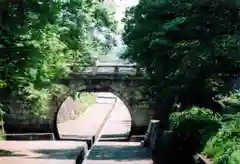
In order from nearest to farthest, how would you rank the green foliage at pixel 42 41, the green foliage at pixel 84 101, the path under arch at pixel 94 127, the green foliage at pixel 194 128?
the green foliage at pixel 194 128, the green foliage at pixel 42 41, the path under arch at pixel 94 127, the green foliage at pixel 84 101

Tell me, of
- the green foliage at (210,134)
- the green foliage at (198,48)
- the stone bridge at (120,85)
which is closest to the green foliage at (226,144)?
the green foliage at (210,134)

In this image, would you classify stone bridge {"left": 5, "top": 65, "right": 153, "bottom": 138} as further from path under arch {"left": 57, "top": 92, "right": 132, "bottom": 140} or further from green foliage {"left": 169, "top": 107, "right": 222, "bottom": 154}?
green foliage {"left": 169, "top": 107, "right": 222, "bottom": 154}

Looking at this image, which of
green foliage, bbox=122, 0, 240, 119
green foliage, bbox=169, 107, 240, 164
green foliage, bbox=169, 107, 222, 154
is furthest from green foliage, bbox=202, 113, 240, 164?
green foliage, bbox=122, 0, 240, 119

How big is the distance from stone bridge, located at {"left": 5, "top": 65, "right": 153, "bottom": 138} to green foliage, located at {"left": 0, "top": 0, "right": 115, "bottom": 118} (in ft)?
3.18

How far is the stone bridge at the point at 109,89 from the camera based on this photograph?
31609mm

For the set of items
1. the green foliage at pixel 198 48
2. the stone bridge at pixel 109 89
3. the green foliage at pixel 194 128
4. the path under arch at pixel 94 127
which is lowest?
the path under arch at pixel 94 127

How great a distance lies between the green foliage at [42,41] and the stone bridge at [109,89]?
97 cm

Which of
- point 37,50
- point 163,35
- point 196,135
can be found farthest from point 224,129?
point 37,50

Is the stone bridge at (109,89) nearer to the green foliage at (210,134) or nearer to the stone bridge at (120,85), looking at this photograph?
the stone bridge at (120,85)

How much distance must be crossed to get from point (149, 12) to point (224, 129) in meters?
8.50

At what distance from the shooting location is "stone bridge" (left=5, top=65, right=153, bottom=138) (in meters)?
31.6

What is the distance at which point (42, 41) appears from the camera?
18859 mm

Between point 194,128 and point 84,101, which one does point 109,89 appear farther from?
point 194,128

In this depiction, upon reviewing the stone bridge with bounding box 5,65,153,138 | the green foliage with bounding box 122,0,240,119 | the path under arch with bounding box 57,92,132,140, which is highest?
the green foliage with bounding box 122,0,240,119
